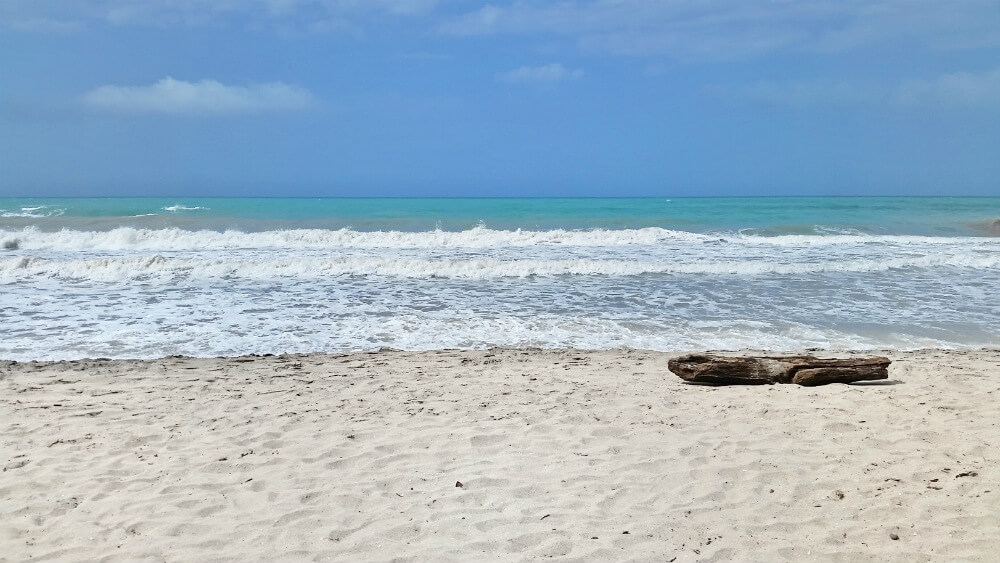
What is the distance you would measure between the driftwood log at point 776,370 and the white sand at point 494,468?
0.15 metres

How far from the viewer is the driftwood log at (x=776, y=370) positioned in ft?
19.8

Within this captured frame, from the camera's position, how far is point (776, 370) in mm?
6078

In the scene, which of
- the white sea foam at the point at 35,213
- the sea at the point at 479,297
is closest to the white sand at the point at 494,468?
the sea at the point at 479,297

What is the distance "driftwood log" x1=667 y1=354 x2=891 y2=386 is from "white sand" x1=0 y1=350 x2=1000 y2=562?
0.15 m

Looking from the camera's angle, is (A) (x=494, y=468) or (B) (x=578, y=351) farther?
(B) (x=578, y=351)

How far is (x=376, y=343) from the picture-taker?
8391 mm

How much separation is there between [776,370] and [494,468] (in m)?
3.12

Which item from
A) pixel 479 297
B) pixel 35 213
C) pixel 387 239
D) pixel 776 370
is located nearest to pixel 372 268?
pixel 479 297

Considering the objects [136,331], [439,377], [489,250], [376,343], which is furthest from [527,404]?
[489,250]

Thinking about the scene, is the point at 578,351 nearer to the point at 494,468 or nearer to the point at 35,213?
the point at 494,468

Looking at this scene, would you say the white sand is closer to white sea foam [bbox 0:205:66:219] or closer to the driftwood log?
the driftwood log

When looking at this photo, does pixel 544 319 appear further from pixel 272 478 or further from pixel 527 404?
pixel 272 478

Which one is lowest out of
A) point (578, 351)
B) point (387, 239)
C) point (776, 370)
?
point (578, 351)

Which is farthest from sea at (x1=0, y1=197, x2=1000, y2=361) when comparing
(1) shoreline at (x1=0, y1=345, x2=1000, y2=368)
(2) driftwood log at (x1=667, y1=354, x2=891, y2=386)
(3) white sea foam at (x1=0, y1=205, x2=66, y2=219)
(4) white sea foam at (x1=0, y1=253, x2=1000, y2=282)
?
(3) white sea foam at (x1=0, y1=205, x2=66, y2=219)
